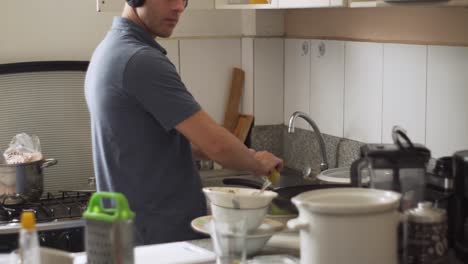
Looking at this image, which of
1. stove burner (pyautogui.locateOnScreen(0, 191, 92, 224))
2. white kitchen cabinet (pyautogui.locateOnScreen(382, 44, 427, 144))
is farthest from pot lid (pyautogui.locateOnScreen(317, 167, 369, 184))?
stove burner (pyautogui.locateOnScreen(0, 191, 92, 224))

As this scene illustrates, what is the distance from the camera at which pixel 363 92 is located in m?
3.13

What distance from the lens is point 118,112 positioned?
7.61ft

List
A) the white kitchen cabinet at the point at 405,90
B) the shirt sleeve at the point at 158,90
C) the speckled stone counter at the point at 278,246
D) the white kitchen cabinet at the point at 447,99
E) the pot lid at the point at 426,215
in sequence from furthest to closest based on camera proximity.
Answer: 1. the white kitchen cabinet at the point at 405,90
2. the white kitchen cabinet at the point at 447,99
3. the shirt sleeve at the point at 158,90
4. the speckled stone counter at the point at 278,246
5. the pot lid at the point at 426,215

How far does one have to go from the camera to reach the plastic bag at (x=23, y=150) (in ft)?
9.96

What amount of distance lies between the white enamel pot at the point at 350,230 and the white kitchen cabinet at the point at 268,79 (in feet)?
6.73

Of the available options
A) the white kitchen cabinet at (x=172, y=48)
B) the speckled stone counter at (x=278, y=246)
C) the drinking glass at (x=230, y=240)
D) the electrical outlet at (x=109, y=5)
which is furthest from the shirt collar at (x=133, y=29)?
the white kitchen cabinet at (x=172, y=48)

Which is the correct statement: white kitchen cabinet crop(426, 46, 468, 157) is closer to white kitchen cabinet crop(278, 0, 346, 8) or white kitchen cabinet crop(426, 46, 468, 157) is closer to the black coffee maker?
white kitchen cabinet crop(278, 0, 346, 8)

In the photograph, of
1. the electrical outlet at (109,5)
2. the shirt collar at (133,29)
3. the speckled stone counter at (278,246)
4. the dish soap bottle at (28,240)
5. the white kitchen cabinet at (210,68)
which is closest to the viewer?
the dish soap bottle at (28,240)

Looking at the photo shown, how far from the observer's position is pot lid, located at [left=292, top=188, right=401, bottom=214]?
5.20ft

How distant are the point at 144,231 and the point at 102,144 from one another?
267 millimetres

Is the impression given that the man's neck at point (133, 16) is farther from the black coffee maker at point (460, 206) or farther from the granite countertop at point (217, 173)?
the granite countertop at point (217, 173)

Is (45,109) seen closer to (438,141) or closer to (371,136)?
(371,136)

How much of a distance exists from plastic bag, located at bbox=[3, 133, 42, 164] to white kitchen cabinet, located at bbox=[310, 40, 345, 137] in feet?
3.57

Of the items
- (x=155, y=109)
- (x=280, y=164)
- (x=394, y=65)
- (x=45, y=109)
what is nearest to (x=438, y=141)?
(x=394, y=65)
